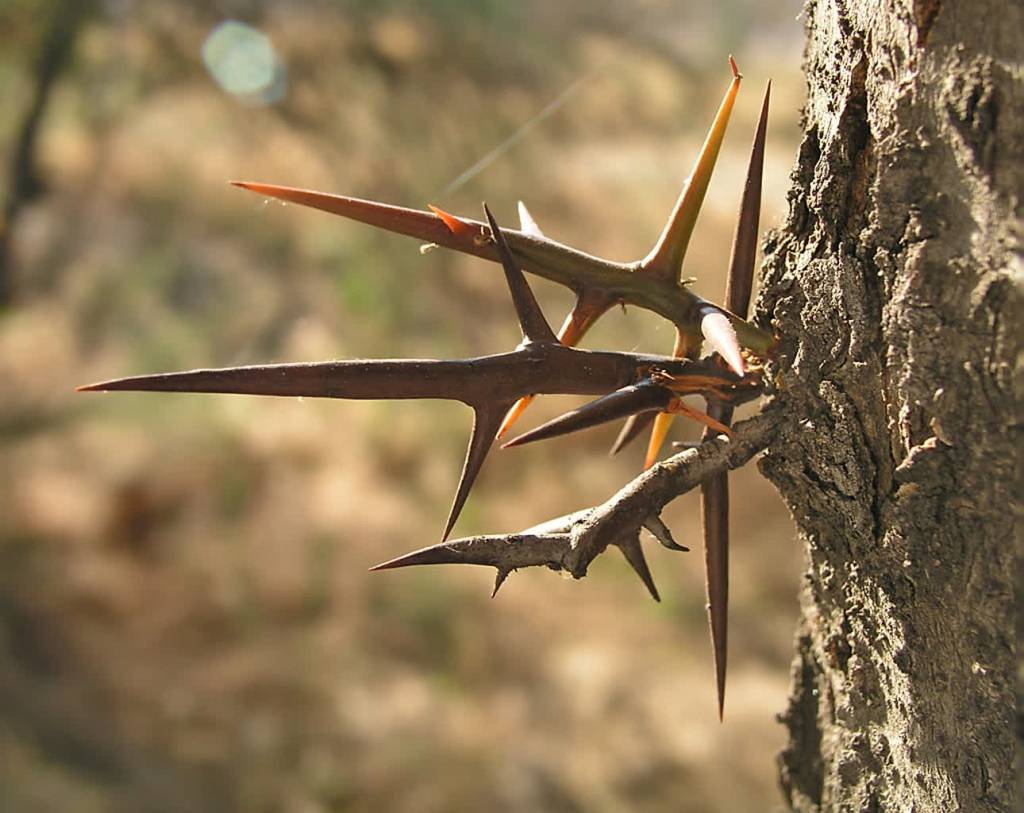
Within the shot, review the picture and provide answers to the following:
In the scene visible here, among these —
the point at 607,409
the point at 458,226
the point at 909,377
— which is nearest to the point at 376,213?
the point at 458,226

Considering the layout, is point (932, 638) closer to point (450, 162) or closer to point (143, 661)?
point (143, 661)

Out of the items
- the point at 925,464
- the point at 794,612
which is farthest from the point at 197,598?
the point at 925,464

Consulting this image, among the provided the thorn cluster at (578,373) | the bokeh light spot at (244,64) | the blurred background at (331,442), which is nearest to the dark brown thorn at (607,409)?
the thorn cluster at (578,373)

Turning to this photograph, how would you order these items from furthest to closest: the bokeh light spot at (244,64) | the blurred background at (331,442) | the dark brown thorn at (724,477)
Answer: the bokeh light spot at (244,64) → the blurred background at (331,442) → the dark brown thorn at (724,477)

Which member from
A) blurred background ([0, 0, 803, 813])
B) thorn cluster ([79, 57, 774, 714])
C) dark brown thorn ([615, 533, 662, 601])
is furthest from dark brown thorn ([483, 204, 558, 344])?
blurred background ([0, 0, 803, 813])

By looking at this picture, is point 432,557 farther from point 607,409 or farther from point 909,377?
point 909,377

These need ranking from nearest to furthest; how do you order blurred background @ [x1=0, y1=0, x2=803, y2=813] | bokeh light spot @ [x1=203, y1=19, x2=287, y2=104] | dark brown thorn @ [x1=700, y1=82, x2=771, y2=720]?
1. dark brown thorn @ [x1=700, y1=82, x2=771, y2=720]
2. blurred background @ [x1=0, y1=0, x2=803, y2=813]
3. bokeh light spot @ [x1=203, y1=19, x2=287, y2=104]

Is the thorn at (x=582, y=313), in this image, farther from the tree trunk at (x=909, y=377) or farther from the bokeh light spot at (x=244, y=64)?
the bokeh light spot at (x=244, y=64)

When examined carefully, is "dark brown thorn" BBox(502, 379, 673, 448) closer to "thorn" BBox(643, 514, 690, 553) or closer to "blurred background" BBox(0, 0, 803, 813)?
"thorn" BBox(643, 514, 690, 553)
